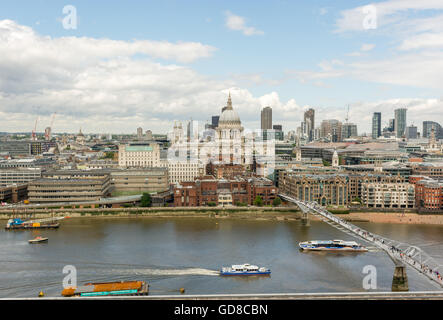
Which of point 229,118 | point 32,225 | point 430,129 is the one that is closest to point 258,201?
point 32,225

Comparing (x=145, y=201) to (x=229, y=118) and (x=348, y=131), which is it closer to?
(x=229, y=118)

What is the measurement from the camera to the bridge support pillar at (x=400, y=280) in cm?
917

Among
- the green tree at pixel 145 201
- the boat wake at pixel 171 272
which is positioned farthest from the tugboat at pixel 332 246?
the green tree at pixel 145 201

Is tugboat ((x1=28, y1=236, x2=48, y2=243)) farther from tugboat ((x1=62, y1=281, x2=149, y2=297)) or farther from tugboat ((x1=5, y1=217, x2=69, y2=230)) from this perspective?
tugboat ((x1=62, y1=281, x2=149, y2=297))

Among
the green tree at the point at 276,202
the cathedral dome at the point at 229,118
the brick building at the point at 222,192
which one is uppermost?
the cathedral dome at the point at 229,118

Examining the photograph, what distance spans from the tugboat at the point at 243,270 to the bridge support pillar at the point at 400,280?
108 inches

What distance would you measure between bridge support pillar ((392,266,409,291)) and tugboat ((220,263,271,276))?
9.02ft

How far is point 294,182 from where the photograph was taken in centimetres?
2161

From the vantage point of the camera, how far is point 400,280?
9258 mm

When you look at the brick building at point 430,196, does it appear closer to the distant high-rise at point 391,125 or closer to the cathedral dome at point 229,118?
the cathedral dome at point 229,118

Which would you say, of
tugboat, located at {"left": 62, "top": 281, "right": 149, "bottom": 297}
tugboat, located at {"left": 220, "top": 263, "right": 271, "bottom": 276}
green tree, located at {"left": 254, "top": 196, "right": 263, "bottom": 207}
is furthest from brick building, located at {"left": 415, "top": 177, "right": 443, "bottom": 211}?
tugboat, located at {"left": 62, "top": 281, "right": 149, "bottom": 297}

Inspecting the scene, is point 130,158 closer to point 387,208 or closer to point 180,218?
point 180,218

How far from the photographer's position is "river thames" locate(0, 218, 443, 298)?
30.9 ft

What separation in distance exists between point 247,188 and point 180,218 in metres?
4.20
